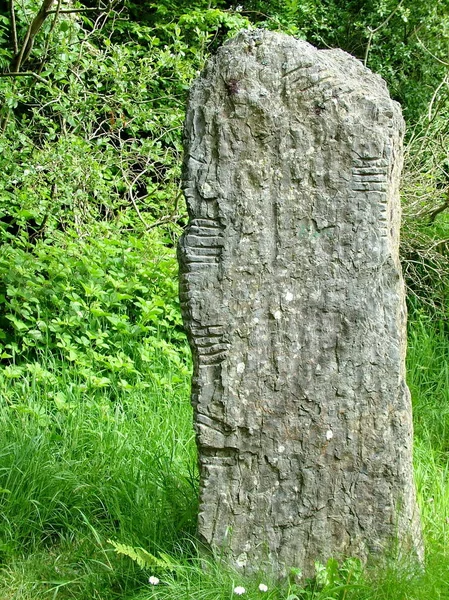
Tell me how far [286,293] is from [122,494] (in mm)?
1277

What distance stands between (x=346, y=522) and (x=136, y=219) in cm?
425

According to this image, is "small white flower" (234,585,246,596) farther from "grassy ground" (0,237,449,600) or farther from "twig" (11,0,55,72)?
"twig" (11,0,55,72)

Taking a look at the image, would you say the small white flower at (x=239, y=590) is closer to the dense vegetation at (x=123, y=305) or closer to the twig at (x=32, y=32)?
the dense vegetation at (x=123, y=305)

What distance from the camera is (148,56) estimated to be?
6.88 m

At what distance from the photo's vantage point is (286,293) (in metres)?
2.92

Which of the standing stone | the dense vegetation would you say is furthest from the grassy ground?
the standing stone

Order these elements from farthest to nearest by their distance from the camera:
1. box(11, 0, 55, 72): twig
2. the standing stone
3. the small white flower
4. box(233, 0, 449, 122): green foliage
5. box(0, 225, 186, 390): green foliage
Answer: box(233, 0, 449, 122): green foliage → box(11, 0, 55, 72): twig → box(0, 225, 186, 390): green foliage → the standing stone → the small white flower

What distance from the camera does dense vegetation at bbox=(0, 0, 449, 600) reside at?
3156mm

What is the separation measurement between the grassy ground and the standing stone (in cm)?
24

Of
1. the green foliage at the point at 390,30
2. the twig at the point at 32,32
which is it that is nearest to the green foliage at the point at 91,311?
the twig at the point at 32,32

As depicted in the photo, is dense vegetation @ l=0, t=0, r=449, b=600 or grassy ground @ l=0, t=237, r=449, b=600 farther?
dense vegetation @ l=0, t=0, r=449, b=600

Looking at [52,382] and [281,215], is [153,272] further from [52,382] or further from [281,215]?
[281,215]

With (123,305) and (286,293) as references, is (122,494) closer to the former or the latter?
(286,293)

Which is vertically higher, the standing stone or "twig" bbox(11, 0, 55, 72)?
"twig" bbox(11, 0, 55, 72)
